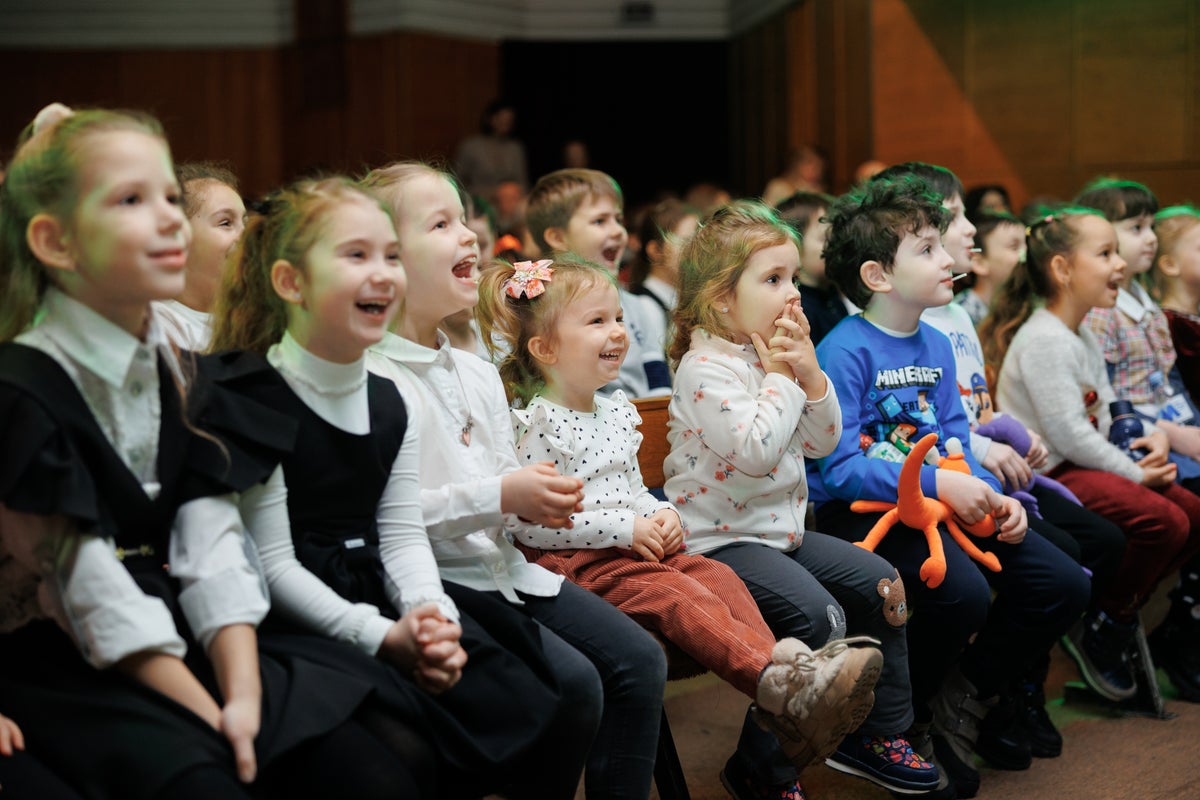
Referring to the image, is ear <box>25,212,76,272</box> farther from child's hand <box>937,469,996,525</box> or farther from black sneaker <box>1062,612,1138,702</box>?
black sneaker <box>1062,612,1138,702</box>

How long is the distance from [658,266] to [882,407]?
1578 millimetres

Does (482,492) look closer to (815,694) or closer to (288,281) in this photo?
(288,281)

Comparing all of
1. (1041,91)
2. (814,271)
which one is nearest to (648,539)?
(814,271)

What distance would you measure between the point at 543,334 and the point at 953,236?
1241mm

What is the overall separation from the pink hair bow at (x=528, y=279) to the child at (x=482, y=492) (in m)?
0.20

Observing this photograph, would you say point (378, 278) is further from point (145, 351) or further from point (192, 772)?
point (192, 772)

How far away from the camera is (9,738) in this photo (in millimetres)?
1495

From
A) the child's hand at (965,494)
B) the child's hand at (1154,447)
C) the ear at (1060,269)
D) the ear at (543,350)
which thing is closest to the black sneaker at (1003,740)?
the child's hand at (965,494)

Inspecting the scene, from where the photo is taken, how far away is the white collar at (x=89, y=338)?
158cm

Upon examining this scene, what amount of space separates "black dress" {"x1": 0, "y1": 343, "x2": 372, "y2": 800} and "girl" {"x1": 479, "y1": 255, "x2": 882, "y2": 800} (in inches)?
28.5

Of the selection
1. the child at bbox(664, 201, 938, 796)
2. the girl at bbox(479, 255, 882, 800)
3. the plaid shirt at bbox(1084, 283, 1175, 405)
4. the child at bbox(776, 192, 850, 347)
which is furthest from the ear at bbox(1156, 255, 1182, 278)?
the girl at bbox(479, 255, 882, 800)

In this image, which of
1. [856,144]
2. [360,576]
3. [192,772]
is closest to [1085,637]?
[360,576]

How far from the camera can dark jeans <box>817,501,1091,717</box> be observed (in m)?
2.55

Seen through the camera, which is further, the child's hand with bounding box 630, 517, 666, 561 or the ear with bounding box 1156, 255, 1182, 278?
the ear with bounding box 1156, 255, 1182, 278
